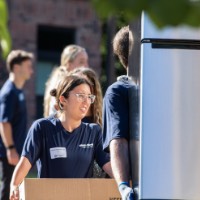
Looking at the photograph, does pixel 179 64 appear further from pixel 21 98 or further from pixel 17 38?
pixel 17 38

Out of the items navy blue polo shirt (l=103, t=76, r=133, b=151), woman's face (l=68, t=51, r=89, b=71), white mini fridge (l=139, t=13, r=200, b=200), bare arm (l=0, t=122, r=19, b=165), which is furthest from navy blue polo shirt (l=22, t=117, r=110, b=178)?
bare arm (l=0, t=122, r=19, b=165)

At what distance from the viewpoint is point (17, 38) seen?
56.1 feet

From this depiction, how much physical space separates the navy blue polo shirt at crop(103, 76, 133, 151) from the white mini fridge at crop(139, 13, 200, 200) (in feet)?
1.26

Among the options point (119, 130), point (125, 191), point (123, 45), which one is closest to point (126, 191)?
point (125, 191)

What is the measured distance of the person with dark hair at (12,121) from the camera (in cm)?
823

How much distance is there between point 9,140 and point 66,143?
306 cm

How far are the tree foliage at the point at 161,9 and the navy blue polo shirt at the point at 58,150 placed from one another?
355cm

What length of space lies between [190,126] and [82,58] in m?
3.43

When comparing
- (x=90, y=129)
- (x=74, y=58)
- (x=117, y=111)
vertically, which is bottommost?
(x=90, y=129)

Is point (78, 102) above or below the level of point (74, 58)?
below

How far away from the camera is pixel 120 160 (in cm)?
446

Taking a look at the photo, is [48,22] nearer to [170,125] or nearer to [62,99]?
[62,99]

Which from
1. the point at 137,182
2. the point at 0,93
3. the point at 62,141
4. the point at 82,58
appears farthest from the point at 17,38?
the point at 137,182

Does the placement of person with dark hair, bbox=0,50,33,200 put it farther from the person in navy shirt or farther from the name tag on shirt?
the name tag on shirt
